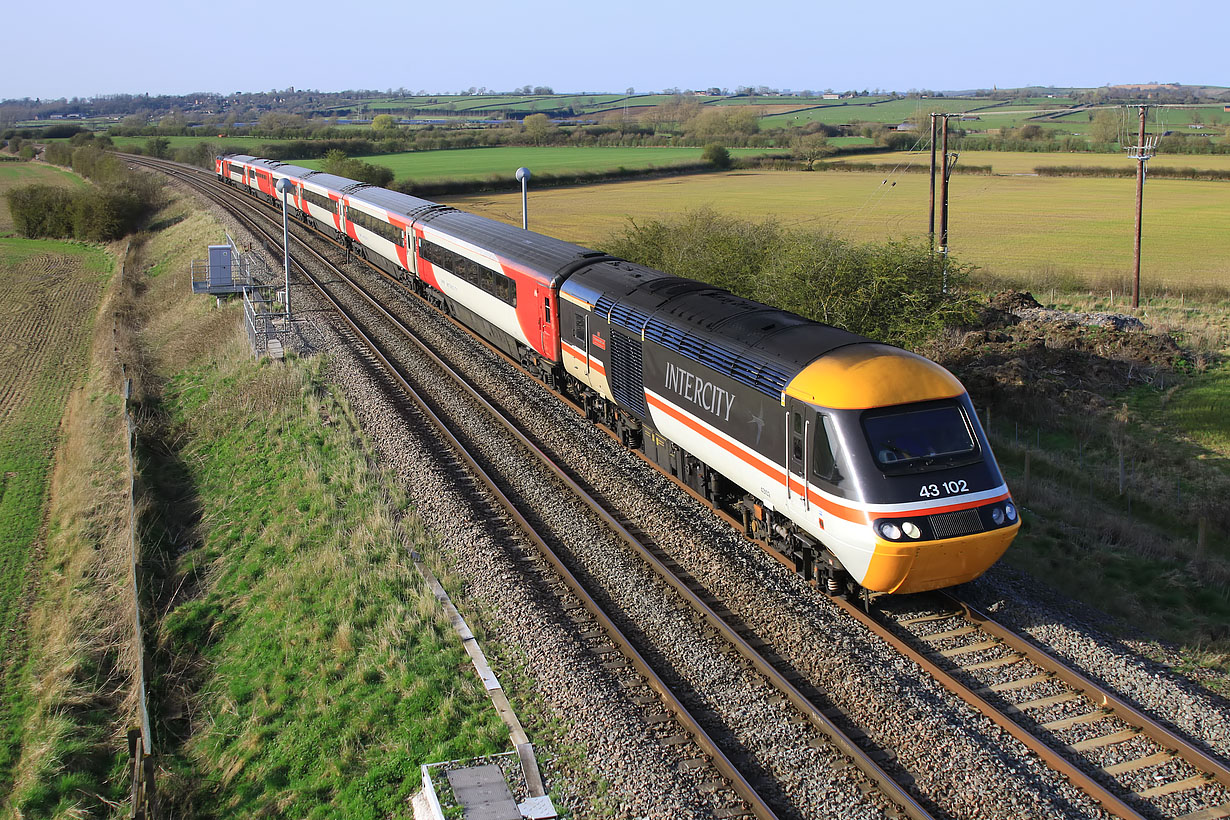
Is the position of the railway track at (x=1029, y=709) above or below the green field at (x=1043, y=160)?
below

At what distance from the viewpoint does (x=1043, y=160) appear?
281 ft

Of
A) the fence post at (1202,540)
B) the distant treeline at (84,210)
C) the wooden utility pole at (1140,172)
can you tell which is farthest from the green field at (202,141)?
the fence post at (1202,540)

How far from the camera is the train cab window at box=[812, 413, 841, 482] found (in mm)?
10156

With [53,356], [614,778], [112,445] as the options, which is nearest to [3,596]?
[112,445]

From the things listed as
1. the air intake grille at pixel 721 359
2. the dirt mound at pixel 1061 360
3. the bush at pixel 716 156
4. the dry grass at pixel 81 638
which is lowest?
the dry grass at pixel 81 638

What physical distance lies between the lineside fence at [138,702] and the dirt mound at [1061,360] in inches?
701

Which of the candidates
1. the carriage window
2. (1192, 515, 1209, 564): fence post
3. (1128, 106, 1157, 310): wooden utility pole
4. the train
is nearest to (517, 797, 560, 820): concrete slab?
the train

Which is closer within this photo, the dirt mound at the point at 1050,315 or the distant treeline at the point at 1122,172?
the dirt mound at the point at 1050,315

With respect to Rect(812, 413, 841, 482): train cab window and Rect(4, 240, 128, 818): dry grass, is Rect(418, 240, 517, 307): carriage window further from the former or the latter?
Rect(812, 413, 841, 482): train cab window

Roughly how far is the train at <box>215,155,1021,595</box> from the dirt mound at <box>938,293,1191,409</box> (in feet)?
32.0

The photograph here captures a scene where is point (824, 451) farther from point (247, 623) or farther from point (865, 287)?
point (865, 287)

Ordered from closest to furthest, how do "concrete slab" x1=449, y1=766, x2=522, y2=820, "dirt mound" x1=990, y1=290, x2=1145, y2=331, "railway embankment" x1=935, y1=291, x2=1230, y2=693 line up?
"concrete slab" x1=449, y1=766, x2=522, y2=820
"railway embankment" x1=935, y1=291, x2=1230, y2=693
"dirt mound" x1=990, y1=290, x2=1145, y2=331

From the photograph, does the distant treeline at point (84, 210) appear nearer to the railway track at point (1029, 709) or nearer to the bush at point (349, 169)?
the bush at point (349, 169)

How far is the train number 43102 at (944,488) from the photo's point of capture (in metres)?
9.83
